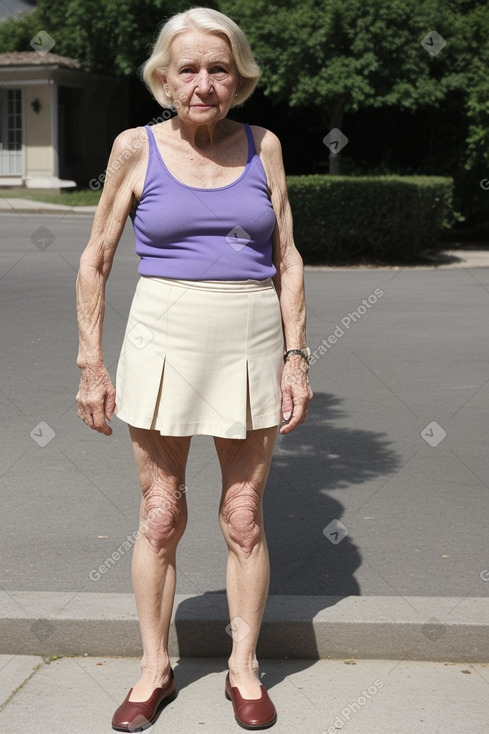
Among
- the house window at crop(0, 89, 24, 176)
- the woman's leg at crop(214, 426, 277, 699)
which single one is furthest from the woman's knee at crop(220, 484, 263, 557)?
the house window at crop(0, 89, 24, 176)

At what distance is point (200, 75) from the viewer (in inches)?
120

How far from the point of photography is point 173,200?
3.08 metres

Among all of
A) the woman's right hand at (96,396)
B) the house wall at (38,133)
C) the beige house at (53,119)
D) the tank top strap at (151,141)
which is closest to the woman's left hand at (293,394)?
the woman's right hand at (96,396)

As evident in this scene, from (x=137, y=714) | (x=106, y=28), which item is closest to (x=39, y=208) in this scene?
(x=106, y=28)

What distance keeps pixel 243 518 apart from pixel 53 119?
3163 cm

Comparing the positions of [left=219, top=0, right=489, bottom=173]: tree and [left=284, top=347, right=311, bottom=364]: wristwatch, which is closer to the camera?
[left=284, top=347, right=311, bottom=364]: wristwatch

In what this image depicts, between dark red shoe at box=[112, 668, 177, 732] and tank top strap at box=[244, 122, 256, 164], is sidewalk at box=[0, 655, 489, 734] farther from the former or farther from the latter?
tank top strap at box=[244, 122, 256, 164]

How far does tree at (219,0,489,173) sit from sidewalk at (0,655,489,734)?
60.9 ft

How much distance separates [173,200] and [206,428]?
0.68 meters

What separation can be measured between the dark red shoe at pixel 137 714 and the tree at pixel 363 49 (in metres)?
18.9

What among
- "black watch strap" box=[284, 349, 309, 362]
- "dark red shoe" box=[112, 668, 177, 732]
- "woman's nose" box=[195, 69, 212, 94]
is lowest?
"dark red shoe" box=[112, 668, 177, 732]

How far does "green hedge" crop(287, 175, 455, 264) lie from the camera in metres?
18.1

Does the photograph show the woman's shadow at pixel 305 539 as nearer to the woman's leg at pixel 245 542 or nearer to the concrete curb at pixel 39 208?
the woman's leg at pixel 245 542

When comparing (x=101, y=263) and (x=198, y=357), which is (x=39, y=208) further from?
(x=198, y=357)
